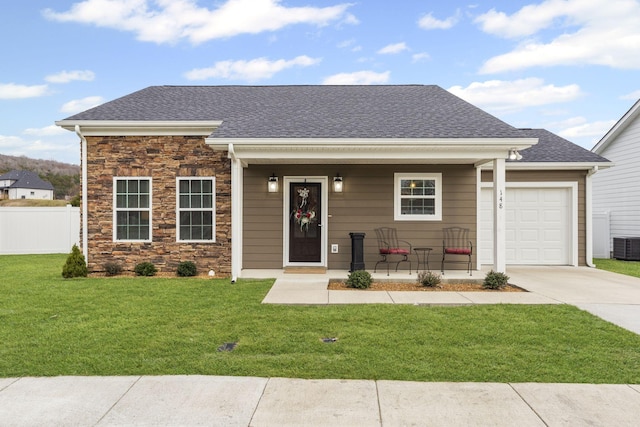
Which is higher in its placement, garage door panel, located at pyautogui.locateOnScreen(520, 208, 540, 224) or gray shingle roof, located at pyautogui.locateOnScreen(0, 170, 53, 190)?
gray shingle roof, located at pyautogui.locateOnScreen(0, 170, 53, 190)

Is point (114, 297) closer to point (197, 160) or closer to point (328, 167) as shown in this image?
point (197, 160)

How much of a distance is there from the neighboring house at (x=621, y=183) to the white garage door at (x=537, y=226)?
398 centimetres

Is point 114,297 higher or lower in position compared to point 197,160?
lower

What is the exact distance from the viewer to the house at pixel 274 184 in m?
8.67

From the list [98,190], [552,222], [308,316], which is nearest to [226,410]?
[308,316]

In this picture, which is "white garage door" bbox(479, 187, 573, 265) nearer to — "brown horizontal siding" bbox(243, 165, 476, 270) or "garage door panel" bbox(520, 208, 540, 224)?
"garage door panel" bbox(520, 208, 540, 224)

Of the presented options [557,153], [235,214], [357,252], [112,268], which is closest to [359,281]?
[357,252]

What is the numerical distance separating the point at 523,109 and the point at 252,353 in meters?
23.3

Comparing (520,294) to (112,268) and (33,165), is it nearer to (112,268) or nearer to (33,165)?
(112,268)

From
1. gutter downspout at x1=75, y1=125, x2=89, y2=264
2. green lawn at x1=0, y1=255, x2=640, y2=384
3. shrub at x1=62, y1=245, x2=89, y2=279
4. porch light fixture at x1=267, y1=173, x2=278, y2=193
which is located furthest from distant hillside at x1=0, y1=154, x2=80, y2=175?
green lawn at x1=0, y1=255, x2=640, y2=384

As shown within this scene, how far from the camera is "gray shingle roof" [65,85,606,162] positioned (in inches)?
323

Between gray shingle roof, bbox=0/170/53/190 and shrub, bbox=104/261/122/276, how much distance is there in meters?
52.4

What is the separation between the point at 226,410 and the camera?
2869 millimetres

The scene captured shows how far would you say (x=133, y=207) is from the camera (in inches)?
360
